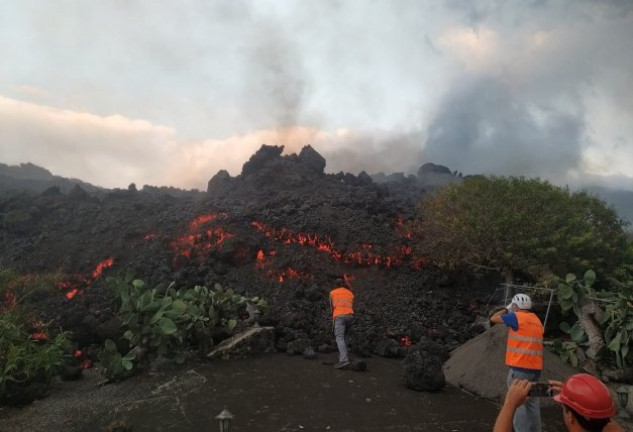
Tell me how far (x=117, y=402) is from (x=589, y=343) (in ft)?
35.7

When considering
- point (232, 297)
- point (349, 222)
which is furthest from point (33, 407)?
point (349, 222)

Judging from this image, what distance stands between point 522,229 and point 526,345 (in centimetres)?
1073

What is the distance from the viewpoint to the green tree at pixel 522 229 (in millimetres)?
15836

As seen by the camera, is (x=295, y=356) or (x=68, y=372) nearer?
(x=68, y=372)

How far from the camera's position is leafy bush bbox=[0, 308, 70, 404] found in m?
9.40

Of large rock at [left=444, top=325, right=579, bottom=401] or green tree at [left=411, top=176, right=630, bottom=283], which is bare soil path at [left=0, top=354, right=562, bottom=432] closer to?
large rock at [left=444, top=325, right=579, bottom=401]

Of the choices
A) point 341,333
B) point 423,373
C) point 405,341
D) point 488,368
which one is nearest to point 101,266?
point 341,333

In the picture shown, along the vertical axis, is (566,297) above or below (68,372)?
above

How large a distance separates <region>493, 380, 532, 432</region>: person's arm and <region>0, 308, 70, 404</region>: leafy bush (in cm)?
978

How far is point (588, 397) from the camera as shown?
102 inches

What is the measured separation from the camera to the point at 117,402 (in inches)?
357

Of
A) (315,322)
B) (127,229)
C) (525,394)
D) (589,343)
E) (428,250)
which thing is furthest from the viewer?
(127,229)

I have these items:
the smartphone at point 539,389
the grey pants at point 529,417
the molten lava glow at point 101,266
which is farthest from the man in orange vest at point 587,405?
the molten lava glow at point 101,266

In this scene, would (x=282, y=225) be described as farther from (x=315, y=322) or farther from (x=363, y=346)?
(x=363, y=346)
